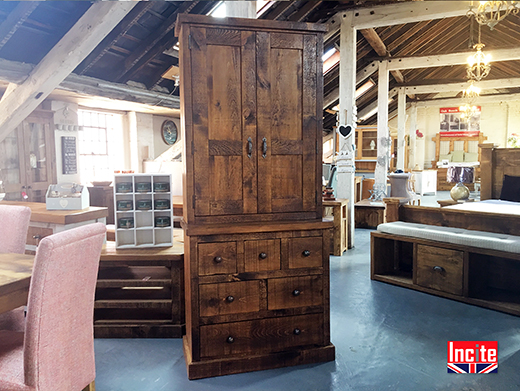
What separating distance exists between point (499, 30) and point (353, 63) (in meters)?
5.84

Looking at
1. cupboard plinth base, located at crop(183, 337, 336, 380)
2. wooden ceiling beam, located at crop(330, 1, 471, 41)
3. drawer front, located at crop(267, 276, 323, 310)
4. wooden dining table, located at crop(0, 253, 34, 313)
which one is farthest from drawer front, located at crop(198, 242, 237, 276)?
wooden ceiling beam, located at crop(330, 1, 471, 41)

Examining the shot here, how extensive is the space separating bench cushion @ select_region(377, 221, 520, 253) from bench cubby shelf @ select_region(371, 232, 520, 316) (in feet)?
0.14

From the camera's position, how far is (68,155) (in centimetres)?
745

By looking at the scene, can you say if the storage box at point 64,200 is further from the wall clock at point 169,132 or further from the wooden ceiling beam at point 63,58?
the wall clock at point 169,132

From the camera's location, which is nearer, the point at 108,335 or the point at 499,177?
the point at 108,335

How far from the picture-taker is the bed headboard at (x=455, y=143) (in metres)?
17.6

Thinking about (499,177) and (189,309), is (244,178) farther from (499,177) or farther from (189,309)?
(499,177)

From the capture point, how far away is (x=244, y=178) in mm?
2648

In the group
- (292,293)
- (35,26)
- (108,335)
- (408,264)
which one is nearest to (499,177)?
(408,264)

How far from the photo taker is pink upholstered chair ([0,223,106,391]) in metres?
1.60

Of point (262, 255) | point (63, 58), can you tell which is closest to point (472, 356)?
point (262, 255)

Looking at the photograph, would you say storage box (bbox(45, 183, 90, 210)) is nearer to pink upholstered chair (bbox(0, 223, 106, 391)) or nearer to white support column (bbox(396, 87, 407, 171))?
pink upholstered chair (bbox(0, 223, 106, 391))

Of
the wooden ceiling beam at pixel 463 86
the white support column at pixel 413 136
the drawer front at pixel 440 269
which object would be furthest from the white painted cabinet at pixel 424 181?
the drawer front at pixel 440 269

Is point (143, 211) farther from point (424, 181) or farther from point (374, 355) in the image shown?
point (424, 181)
